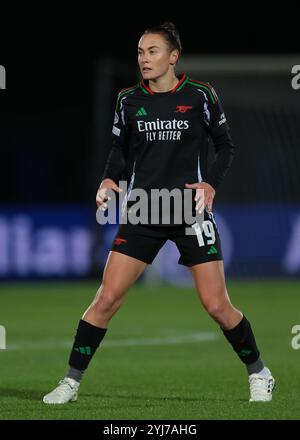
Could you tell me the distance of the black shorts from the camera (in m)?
7.67

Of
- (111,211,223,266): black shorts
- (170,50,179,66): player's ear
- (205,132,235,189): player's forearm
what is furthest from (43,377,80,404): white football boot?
(170,50,179,66): player's ear

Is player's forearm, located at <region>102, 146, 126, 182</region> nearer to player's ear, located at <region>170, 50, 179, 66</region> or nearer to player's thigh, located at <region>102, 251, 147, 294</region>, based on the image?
player's thigh, located at <region>102, 251, 147, 294</region>

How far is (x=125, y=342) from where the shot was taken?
12188mm

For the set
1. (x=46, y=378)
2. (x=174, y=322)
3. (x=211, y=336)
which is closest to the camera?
(x=46, y=378)

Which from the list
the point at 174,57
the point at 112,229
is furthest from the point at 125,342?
the point at 112,229

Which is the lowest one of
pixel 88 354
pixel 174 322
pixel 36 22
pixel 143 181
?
pixel 174 322

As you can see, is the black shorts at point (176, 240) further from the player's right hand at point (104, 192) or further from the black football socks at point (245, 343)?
the black football socks at point (245, 343)

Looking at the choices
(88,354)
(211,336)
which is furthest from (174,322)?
(88,354)

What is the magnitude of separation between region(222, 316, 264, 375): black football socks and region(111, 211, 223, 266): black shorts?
0.44 m

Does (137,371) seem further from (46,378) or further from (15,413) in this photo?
(15,413)

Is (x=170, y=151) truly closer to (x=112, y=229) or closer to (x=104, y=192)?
(x=104, y=192)

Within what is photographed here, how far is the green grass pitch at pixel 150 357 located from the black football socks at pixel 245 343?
9.6 inches

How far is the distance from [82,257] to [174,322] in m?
5.82

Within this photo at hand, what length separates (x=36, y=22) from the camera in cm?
2905
